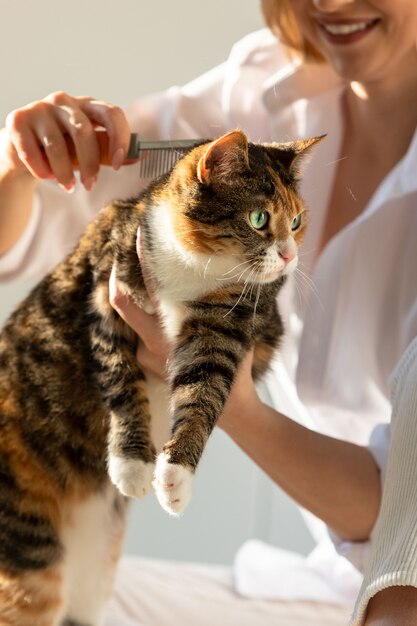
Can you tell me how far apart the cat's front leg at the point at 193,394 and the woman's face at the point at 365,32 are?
53cm

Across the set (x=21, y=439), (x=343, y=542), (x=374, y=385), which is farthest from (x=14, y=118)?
(x=343, y=542)

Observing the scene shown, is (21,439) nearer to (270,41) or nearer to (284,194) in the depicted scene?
(284,194)

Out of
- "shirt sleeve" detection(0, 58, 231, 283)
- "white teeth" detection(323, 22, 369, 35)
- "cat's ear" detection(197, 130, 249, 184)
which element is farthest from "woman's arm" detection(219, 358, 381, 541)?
"white teeth" detection(323, 22, 369, 35)

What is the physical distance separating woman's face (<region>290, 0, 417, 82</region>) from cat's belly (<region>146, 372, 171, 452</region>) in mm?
594

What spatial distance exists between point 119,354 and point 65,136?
12.2 inches

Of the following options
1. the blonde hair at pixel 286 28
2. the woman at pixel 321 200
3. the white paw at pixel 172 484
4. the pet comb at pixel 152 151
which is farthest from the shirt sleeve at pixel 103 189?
the white paw at pixel 172 484

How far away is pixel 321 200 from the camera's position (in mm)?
1554

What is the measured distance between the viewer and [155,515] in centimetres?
229

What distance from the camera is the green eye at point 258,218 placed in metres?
1.09

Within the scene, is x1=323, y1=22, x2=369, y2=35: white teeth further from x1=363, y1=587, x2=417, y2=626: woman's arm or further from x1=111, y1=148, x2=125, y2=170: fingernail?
x1=363, y1=587, x2=417, y2=626: woman's arm

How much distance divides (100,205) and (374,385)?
58cm

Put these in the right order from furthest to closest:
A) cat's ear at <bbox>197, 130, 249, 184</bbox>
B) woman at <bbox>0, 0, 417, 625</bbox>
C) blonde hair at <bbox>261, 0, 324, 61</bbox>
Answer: blonde hair at <bbox>261, 0, 324, 61</bbox>
woman at <bbox>0, 0, 417, 625</bbox>
cat's ear at <bbox>197, 130, 249, 184</bbox>

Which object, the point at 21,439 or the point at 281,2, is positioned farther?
the point at 281,2

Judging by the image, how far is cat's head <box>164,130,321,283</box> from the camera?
3.57 ft
